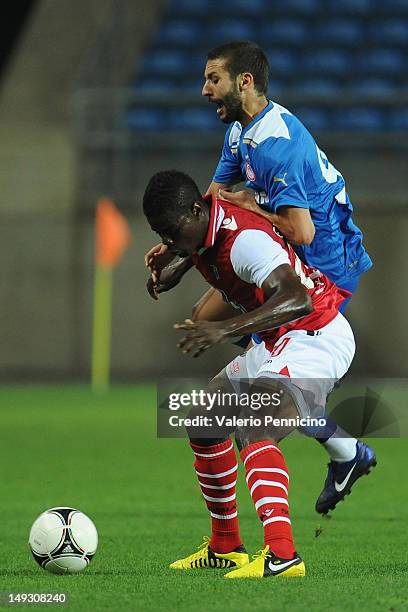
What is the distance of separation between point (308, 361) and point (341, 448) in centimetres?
100

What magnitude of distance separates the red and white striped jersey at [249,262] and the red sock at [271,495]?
60cm

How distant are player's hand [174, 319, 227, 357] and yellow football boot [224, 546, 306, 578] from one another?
90cm

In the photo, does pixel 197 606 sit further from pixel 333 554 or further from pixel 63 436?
pixel 63 436

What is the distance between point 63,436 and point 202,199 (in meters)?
7.06

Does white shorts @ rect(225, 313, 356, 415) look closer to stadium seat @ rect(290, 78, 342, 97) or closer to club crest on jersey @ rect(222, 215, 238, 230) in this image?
club crest on jersey @ rect(222, 215, 238, 230)

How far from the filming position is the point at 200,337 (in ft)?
15.6

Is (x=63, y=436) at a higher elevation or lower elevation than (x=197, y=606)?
higher

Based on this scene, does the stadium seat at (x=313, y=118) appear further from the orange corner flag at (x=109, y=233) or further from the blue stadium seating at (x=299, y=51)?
the orange corner flag at (x=109, y=233)

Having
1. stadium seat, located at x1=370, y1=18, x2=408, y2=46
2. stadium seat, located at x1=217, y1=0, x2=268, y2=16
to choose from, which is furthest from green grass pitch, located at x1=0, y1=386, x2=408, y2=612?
stadium seat, located at x1=370, y1=18, x2=408, y2=46

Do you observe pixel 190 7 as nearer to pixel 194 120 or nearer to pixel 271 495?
pixel 194 120

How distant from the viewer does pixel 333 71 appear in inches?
779

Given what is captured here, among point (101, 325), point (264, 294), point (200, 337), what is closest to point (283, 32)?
point (101, 325)

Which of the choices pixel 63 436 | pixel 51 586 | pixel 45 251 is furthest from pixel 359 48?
pixel 51 586

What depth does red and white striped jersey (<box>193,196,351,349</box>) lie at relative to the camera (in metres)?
5.02
